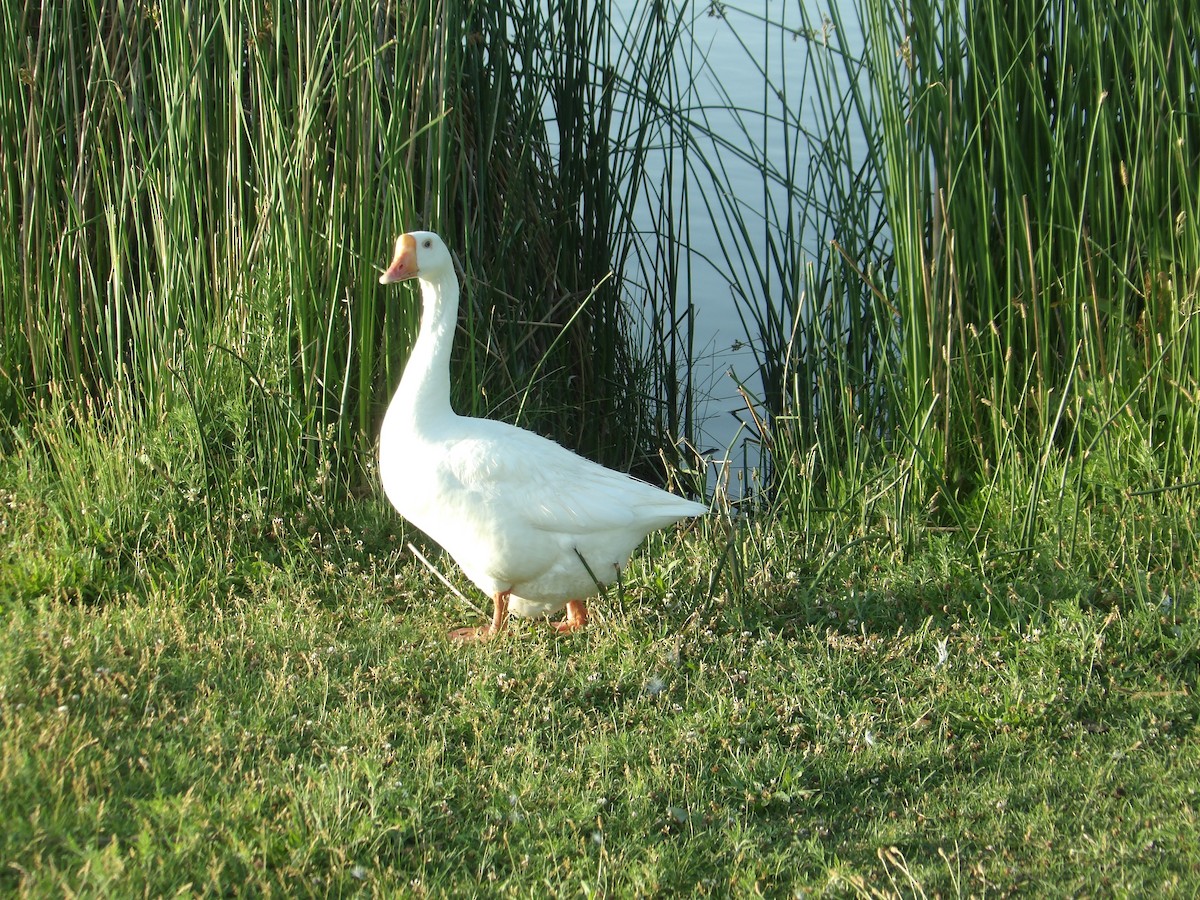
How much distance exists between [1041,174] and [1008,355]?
63cm

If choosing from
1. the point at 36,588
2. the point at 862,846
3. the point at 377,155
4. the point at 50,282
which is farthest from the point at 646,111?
the point at 862,846

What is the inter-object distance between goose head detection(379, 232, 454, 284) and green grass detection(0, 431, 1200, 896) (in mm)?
1001

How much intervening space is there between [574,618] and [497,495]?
0.52m

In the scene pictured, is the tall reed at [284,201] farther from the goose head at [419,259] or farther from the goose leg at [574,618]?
the goose leg at [574,618]

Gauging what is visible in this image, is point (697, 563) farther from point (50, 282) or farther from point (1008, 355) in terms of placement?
point (50, 282)

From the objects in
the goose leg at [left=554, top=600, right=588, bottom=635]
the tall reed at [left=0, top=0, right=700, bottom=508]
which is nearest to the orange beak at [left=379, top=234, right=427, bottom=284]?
the tall reed at [left=0, top=0, right=700, bottom=508]

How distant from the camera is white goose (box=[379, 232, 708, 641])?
3.84 m

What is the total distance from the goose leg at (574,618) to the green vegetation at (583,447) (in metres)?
0.08

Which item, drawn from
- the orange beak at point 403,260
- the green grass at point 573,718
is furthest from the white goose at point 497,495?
the green grass at point 573,718

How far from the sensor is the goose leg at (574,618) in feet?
13.3

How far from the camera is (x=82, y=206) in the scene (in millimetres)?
5102

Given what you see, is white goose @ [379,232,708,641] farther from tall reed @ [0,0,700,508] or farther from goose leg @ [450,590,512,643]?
tall reed @ [0,0,700,508]

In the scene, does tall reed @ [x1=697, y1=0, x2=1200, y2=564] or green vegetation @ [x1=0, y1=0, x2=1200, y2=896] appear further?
tall reed @ [x1=697, y1=0, x2=1200, y2=564]

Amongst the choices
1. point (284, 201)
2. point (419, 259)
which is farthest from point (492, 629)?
point (284, 201)
